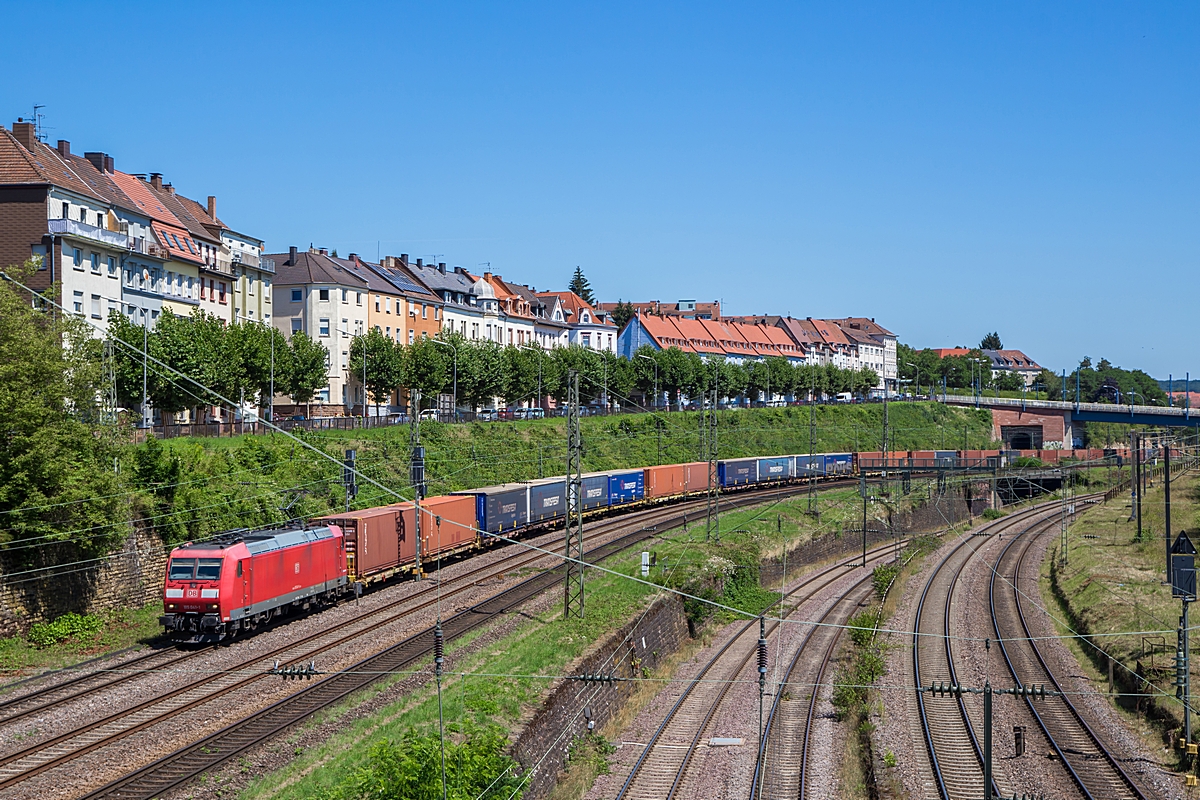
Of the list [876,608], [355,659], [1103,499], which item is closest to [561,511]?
[876,608]

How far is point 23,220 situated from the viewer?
57.4 m

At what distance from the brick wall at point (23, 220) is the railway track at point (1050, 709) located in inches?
1961

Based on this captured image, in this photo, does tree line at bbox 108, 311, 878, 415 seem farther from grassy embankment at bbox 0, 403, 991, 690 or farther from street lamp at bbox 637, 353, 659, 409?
grassy embankment at bbox 0, 403, 991, 690

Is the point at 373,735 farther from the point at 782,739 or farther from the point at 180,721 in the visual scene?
the point at 782,739

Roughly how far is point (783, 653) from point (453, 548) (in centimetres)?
1572

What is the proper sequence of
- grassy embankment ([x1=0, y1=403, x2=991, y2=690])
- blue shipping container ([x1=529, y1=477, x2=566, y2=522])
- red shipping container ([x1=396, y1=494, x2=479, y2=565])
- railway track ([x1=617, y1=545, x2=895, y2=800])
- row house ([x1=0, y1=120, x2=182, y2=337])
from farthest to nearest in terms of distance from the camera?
row house ([x1=0, y1=120, x2=182, y2=337])
blue shipping container ([x1=529, y1=477, x2=566, y2=522])
red shipping container ([x1=396, y1=494, x2=479, y2=565])
grassy embankment ([x1=0, y1=403, x2=991, y2=690])
railway track ([x1=617, y1=545, x2=895, y2=800])

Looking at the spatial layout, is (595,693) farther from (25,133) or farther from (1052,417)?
(1052,417)

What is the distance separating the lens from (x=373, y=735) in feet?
80.4

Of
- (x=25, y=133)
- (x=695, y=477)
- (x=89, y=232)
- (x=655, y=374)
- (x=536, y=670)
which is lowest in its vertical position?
(x=536, y=670)

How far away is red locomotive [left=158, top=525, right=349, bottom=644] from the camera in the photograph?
104 feet

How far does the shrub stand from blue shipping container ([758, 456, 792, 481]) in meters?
61.7

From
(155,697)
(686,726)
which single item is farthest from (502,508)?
(155,697)

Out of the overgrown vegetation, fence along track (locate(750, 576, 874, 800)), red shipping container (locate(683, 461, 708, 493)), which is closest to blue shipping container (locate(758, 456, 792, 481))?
red shipping container (locate(683, 461, 708, 493))

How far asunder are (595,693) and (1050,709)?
1340 centimetres
